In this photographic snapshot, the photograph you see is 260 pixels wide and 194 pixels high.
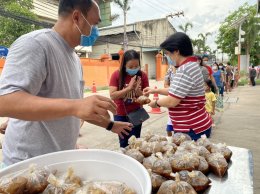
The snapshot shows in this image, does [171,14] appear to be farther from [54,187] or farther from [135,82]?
[54,187]

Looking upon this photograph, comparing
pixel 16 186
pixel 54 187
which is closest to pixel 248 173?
pixel 54 187

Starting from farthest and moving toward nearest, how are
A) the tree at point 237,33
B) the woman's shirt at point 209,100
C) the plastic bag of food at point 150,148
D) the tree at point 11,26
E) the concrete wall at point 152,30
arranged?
the concrete wall at point 152,30 < the tree at point 237,33 < the tree at point 11,26 < the woman's shirt at point 209,100 < the plastic bag of food at point 150,148

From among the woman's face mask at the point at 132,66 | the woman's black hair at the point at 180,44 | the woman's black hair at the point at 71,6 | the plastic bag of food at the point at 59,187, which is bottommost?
the plastic bag of food at the point at 59,187

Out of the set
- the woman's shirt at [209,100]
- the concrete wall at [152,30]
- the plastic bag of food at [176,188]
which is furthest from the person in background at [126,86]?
the concrete wall at [152,30]

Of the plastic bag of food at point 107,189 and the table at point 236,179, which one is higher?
the plastic bag of food at point 107,189

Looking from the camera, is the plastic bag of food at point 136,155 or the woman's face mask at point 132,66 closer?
the plastic bag of food at point 136,155

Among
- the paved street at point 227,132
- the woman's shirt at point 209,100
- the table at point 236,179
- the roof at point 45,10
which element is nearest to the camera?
the table at point 236,179

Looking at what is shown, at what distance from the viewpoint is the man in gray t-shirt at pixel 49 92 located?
3.40 ft

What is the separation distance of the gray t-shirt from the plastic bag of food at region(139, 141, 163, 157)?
1.49 feet

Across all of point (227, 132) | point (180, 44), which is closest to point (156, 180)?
point (180, 44)

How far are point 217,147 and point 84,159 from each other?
1046mm

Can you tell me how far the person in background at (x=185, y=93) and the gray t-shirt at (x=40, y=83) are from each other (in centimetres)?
101

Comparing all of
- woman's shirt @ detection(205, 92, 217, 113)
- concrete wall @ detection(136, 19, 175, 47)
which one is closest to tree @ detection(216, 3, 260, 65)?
concrete wall @ detection(136, 19, 175, 47)

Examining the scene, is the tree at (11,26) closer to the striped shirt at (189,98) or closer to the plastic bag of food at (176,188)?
the striped shirt at (189,98)
